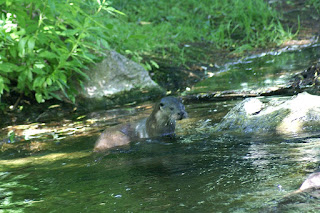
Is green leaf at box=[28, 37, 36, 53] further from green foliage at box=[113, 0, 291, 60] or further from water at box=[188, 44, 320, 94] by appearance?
green foliage at box=[113, 0, 291, 60]

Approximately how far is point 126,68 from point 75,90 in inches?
49.3

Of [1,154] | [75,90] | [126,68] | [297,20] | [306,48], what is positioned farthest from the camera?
[297,20]

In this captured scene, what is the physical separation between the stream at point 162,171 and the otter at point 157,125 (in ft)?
0.49

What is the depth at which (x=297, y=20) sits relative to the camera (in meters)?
13.2

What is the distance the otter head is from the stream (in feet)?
0.68

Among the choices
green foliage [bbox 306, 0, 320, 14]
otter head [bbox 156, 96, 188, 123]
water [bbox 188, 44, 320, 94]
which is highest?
green foliage [bbox 306, 0, 320, 14]

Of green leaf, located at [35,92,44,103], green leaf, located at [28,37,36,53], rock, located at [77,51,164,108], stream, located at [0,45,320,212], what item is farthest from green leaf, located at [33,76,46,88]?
rock, located at [77,51,164,108]

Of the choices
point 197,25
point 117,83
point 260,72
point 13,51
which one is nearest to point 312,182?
point 13,51

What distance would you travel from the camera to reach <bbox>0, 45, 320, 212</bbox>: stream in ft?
10.3

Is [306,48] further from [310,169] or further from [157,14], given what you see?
[310,169]

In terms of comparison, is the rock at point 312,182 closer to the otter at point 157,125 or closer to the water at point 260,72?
the otter at point 157,125

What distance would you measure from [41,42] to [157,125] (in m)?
2.10

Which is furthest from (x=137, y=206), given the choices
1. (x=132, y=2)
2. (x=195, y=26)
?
(x=132, y=2)

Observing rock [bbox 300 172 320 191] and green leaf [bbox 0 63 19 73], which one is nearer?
rock [bbox 300 172 320 191]
